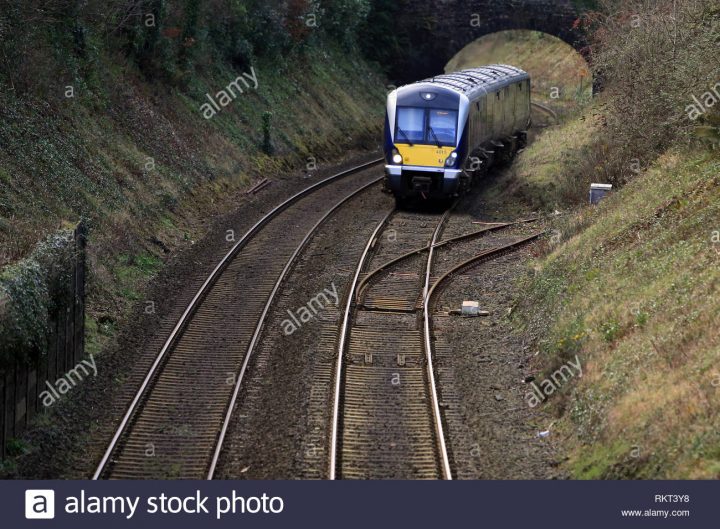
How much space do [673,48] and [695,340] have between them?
12198 mm

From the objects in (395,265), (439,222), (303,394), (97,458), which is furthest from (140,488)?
(439,222)

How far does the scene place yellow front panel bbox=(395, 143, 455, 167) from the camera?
2711 centimetres

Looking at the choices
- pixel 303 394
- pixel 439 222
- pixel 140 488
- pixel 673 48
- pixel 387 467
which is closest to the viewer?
pixel 140 488

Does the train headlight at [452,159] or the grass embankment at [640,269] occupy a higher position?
the train headlight at [452,159]

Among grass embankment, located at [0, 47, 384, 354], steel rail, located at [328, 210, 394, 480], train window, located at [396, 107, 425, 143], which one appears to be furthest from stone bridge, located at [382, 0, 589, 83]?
steel rail, located at [328, 210, 394, 480]

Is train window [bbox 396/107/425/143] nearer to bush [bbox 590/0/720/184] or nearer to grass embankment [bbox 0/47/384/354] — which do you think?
bush [bbox 590/0/720/184]

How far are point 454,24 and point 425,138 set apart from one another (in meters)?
27.4

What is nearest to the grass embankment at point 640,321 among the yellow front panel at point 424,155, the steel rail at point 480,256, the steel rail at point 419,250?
the steel rail at point 480,256

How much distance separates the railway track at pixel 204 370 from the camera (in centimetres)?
1333

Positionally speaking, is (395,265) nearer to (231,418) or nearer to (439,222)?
(439,222)

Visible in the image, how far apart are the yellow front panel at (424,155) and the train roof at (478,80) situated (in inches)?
62.2

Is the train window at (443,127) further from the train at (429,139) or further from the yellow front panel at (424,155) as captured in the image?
the yellow front panel at (424,155)

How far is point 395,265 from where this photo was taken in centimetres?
2220

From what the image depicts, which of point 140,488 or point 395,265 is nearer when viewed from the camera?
point 140,488
